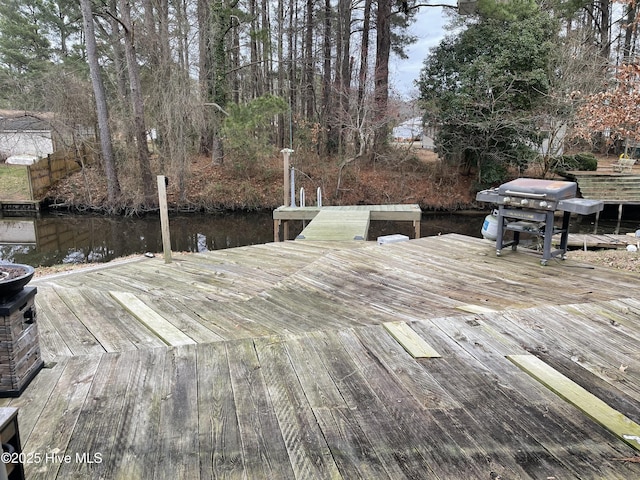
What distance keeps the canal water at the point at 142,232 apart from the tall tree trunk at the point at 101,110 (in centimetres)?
110

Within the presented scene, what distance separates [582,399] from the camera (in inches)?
73.4

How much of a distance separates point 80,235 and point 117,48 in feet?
24.3

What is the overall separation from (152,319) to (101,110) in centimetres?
1202

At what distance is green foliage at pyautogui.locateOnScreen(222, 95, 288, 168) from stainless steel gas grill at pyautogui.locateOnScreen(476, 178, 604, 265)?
961cm

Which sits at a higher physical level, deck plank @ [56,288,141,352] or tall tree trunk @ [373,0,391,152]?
tall tree trunk @ [373,0,391,152]

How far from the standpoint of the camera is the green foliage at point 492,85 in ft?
41.8

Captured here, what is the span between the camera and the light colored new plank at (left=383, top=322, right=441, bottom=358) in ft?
7.48

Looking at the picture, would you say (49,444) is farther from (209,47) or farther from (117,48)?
(117,48)

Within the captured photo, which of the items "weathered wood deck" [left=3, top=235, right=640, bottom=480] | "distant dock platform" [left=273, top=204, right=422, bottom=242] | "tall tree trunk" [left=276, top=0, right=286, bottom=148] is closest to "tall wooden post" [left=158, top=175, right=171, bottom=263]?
"weathered wood deck" [left=3, top=235, right=640, bottom=480]

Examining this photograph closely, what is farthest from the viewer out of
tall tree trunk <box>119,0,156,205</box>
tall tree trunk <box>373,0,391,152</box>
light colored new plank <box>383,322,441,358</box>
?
tall tree trunk <box>373,0,391,152</box>

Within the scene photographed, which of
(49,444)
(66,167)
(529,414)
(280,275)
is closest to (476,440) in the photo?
(529,414)

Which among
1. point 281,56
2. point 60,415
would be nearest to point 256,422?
point 60,415

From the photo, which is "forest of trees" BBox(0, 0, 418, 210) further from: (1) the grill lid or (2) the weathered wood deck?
(2) the weathered wood deck

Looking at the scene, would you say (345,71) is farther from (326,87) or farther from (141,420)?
(141,420)
